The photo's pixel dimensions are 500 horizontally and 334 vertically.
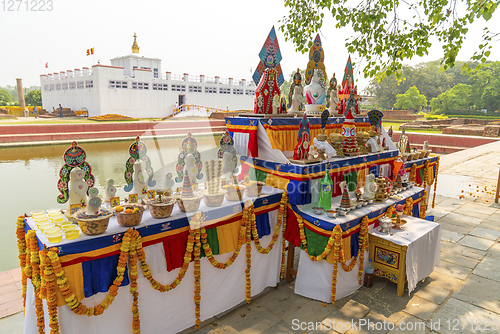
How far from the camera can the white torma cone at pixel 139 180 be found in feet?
10.6

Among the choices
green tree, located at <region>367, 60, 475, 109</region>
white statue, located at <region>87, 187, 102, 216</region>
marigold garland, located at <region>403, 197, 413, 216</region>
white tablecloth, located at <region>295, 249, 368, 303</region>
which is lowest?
white tablecloth, located at <region>295, 249, 368, 303</region>

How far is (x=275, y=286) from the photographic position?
12.9 ft

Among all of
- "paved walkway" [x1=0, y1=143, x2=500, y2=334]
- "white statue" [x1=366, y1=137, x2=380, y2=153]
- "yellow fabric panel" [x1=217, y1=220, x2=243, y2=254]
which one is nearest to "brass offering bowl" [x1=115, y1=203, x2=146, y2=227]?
"yellow fabric panel" [x1=217, y1=220, x2=243, y2=254]

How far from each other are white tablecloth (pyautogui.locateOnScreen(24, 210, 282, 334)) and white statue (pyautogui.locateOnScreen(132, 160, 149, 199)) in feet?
2.41

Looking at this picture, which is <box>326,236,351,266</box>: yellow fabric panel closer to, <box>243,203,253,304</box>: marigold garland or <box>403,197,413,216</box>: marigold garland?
<box>243,203,253,304</box>: marigold garland

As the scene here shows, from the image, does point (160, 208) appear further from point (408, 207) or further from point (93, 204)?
point (408, 207)

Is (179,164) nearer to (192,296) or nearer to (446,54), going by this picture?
(192,296)

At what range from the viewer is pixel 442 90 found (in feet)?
→ 180

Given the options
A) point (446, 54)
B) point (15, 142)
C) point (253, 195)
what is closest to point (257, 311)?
point (253, 195)

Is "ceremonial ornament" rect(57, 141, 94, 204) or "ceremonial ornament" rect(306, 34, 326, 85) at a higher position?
"ceremonial ornament" rect(306, 34, 326, 85)

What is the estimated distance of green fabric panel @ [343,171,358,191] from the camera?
14.7 ft

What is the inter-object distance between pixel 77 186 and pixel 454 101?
5619 centimetres

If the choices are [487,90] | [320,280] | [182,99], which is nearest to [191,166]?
[320,280]

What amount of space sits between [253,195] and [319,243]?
→ 1.03 m
